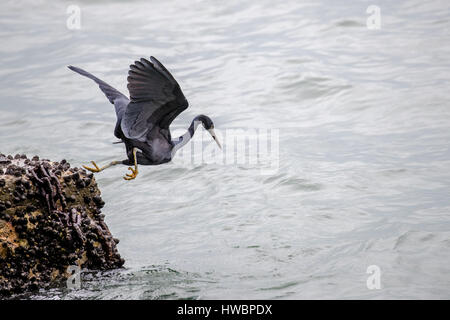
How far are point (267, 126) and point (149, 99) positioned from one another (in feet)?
18.3

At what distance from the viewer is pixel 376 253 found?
7.58 m

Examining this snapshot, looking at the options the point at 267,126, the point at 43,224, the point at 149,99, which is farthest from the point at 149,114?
the point at 267,126

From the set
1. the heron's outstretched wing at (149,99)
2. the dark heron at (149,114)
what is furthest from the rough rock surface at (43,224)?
the heron's outstretched wing at (149,99)

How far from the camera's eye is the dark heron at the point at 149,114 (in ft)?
20.1

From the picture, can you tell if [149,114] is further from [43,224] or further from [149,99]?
[43,224]

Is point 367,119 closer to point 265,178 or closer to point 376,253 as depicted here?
point 265,178

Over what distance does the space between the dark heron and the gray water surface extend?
1.11m

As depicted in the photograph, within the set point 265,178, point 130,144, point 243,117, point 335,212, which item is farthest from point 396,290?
point 243,117

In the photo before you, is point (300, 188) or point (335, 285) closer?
point (335, 285)

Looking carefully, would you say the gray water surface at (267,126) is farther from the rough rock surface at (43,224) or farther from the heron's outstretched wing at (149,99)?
the heron's outstretched wing at (149,99)

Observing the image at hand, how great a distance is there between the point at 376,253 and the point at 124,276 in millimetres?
2614

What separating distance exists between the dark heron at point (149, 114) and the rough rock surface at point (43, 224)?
27cm

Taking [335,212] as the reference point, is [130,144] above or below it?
above
